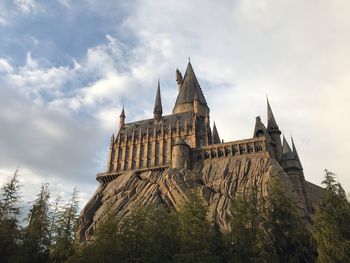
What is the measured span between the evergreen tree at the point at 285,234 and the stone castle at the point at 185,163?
20263mm

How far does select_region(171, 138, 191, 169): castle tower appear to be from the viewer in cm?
6143

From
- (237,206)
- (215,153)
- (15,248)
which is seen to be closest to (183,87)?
(215,153)

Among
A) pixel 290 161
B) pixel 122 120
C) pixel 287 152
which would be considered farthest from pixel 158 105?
pixel 290 161

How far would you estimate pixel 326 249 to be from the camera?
81.3 ft

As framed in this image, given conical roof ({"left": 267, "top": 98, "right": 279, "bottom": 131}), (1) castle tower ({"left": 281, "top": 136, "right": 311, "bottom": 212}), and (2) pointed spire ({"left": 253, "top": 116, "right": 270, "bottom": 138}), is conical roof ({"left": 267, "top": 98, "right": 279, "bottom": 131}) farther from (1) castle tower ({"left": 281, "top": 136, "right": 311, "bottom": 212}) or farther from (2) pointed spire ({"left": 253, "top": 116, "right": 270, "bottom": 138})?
(1) castle tower ({"left": 281, "top": 136, "right": 311, "bottom": 212})

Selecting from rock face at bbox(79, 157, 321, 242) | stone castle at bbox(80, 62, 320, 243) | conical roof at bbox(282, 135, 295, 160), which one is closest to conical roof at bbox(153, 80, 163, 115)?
stone castle at bbox(80, 62, 320, 243)

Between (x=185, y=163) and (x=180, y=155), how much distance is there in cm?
183

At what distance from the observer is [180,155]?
62.2m

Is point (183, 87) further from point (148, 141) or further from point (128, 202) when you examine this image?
point (128, 202)

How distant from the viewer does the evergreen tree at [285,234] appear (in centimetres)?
2730

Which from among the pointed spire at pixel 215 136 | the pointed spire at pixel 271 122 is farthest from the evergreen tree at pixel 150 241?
the pointed spire at pixel 215 136

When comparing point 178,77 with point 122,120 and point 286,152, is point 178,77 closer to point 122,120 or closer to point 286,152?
point 122,120

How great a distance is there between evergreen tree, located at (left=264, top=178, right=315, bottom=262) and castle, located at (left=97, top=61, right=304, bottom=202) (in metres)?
29.9

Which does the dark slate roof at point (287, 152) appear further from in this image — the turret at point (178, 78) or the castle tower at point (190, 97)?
the turret at point (178, 78)
